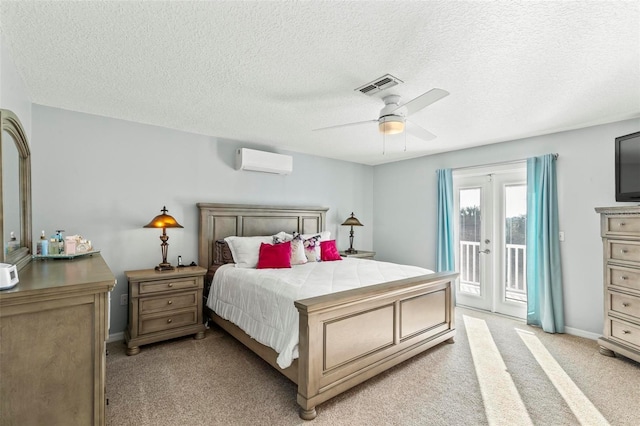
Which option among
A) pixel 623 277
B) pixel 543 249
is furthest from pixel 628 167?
pixel 543 249

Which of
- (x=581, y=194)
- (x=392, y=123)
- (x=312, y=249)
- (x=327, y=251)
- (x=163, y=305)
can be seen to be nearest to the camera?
(x=392, y=123)

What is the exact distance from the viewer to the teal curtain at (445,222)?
15.4 feet

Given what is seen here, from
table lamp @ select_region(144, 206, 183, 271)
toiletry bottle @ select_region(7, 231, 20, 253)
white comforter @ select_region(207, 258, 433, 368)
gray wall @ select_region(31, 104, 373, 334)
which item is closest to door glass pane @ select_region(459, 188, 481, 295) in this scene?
white comforter @ select_region(207, 258, 433, 368)

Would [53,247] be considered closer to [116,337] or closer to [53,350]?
[116,337]

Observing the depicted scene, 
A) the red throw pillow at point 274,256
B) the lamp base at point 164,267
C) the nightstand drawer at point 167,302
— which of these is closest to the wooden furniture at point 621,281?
the red throw pillow at point 274,256

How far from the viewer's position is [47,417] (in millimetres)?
1426

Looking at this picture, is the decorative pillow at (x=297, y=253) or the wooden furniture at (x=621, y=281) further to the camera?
the decorative pillow at (x=297, y=253)

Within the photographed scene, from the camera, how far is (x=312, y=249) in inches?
162

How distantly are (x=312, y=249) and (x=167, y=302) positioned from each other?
72.1 inches

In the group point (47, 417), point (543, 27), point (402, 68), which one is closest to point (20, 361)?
point (47, 417)

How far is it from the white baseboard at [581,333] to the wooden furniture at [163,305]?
170 inches

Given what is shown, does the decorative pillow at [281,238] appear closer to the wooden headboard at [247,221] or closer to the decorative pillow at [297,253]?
the decorative pillow at [297,253]

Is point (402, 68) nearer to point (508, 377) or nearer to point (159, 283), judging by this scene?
point (508, 377)

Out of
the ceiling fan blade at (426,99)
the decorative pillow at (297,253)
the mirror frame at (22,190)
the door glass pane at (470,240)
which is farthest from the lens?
the door glass pane at (470,240)
